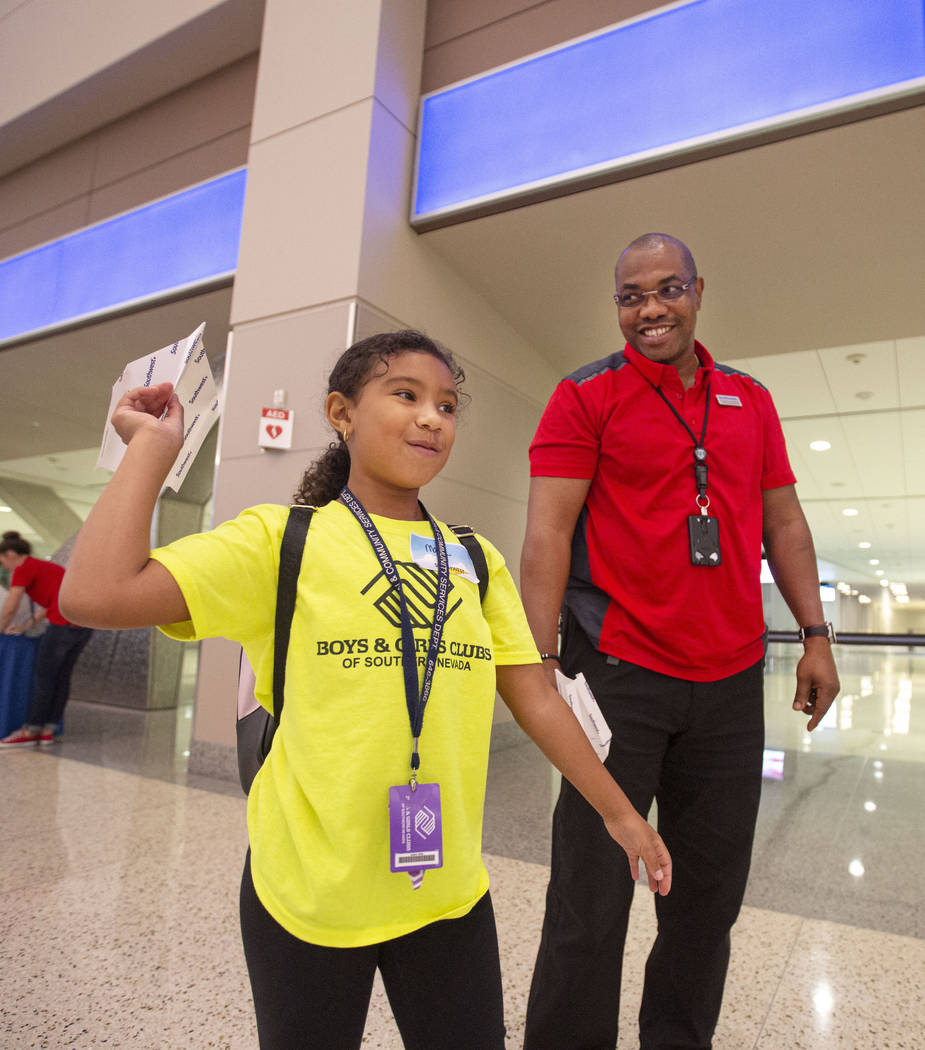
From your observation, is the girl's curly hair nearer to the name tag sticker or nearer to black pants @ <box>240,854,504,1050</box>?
the name tag sticker

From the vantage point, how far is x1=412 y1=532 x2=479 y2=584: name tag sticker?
32.7 inches

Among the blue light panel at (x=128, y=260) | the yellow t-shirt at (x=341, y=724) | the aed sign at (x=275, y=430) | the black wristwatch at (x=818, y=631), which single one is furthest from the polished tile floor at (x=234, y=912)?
the blue light panel at (x=128, y=260)

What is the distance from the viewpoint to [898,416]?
7102mm

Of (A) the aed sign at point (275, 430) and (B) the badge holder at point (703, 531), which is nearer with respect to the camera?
(B) the badge holder at point (703, 531)

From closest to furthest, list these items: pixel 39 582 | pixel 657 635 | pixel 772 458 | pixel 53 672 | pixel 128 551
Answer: pixel 128 551, pixel 657 635, pixel 772 458, pixel 53 672, pixel 39 582

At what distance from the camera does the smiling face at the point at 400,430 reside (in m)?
0.84

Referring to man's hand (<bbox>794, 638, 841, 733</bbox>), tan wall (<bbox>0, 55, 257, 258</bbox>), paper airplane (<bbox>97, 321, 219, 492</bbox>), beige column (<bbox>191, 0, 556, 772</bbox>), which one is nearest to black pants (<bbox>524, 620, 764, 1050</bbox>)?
man's hand (<bbox>794, 638, 841, 733</bbox>)

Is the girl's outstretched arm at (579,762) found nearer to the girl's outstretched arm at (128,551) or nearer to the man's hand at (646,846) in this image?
the man's hand at (646,846)

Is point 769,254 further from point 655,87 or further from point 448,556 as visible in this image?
point 448,556

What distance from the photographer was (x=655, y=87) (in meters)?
3.25

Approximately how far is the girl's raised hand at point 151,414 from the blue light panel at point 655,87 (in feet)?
10.3

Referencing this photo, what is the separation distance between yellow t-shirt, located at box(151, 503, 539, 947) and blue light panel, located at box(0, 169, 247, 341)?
4155 millimetres

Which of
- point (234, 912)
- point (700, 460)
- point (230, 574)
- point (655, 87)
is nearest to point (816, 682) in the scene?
point (700, 460)

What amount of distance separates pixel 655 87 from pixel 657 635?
304 cm
